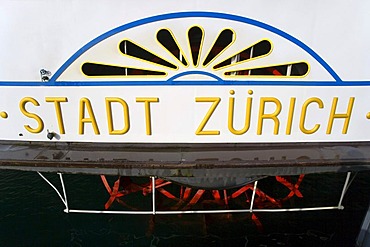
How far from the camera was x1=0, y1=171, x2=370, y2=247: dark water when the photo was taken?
13.5ft

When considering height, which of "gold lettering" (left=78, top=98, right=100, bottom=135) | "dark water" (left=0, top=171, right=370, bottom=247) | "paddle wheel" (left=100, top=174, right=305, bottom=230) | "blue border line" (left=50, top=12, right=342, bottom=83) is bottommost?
"dark water" (left=0, top=171, right=370, bottom=247)

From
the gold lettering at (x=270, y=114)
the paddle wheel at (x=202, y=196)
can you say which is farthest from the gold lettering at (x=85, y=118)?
the paddle wheel at (x=202, y=196)

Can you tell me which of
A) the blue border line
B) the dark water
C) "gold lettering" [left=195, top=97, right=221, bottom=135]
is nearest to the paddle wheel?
the dark water

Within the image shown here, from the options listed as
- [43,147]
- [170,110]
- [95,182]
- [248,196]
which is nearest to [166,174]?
[170,110]

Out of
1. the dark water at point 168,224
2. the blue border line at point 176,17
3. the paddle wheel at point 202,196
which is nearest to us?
the blue border line at point 176,17

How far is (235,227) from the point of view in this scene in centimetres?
433

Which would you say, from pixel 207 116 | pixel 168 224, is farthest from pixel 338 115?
pixel 168 224

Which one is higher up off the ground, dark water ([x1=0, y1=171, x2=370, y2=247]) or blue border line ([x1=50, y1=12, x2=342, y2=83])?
blue border line ([x1=50, y1=12, x2=342, y2=83])

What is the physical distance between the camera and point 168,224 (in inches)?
173

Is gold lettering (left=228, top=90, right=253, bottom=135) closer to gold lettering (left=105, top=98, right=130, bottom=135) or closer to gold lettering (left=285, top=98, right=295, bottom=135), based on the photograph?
gold lettering (left=285, top=98, right=295, bottom=135)

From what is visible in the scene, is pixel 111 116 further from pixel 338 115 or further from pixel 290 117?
pixel 338 115

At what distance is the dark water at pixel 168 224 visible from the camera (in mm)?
4109

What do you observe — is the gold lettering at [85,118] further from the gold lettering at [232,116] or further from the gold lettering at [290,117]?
the gold lettering at [290,117]

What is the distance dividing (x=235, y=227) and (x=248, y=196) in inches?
24.9
